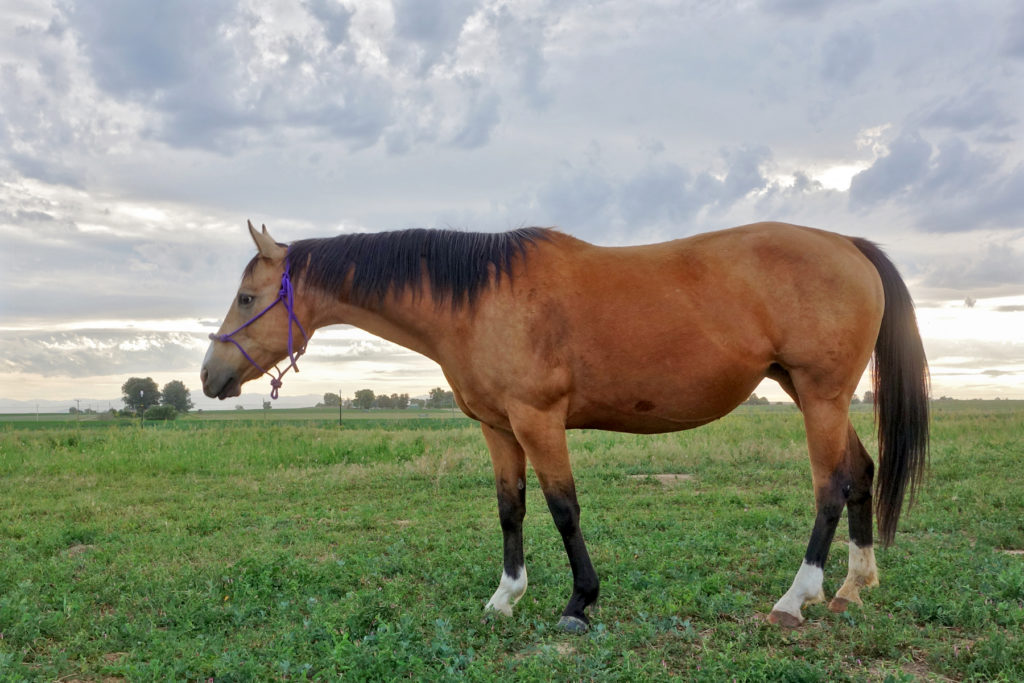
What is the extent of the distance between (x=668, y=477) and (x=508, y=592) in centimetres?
679

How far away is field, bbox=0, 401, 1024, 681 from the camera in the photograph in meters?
4.15

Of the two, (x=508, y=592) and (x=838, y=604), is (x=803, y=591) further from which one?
(x=508, y=592)

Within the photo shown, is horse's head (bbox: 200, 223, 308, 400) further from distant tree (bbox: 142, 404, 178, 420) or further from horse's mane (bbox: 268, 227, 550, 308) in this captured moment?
distant tree (bbox: 142, 404, 178, 420)

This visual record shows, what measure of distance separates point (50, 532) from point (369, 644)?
5.83 meters

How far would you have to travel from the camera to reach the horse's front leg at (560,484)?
4.88m

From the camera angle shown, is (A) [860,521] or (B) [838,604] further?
(A) [860,521]

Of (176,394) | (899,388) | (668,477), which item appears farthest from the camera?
(176,394)

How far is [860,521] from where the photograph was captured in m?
5.56

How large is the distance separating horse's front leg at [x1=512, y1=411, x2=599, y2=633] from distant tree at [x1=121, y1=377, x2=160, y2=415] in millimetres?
58122

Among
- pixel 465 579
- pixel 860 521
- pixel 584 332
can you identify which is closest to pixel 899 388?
pixel 860 521

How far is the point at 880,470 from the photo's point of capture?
5.92m

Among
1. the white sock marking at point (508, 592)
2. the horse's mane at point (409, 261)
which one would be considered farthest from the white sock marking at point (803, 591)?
the horse's mane at point (409, 261)

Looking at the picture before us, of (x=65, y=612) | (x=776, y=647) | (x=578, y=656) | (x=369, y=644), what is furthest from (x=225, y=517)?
(x=776, y=647)

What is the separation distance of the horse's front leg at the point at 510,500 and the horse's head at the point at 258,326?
1694 mm
